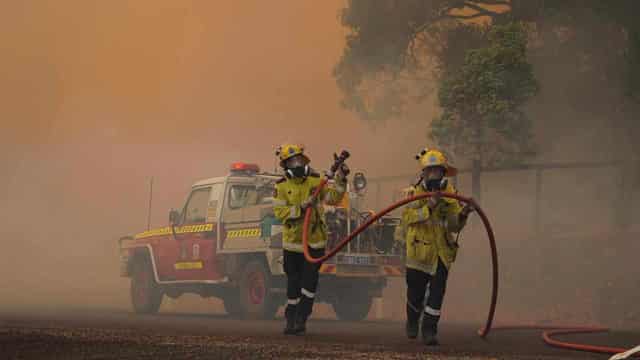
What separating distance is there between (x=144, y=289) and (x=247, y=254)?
327 cm

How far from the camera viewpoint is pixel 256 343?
30.0 feet

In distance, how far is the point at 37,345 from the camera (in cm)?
842

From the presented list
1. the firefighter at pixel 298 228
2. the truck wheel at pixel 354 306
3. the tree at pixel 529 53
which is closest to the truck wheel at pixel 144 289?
the truck wheel at pixel 354 306

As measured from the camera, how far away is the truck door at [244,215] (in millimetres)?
14703

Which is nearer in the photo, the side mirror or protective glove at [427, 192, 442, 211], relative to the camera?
protective glove at [427, 192, 442, 211]

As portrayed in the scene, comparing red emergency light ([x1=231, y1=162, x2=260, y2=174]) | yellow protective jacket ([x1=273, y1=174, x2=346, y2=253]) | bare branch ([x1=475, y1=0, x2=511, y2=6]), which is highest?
bare branch ([x1=475, y1=0, x2=511, y2=6])

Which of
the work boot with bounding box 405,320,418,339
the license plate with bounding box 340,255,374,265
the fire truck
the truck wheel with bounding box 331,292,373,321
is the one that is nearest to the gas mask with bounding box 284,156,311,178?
the work boot with bounding box 405,320,418,339

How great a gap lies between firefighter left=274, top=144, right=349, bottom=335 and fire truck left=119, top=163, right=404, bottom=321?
3.25 metres

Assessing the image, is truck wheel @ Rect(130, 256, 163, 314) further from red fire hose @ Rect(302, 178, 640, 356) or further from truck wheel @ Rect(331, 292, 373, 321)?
red fire hose @ Rect(302, 178, 640, 356)

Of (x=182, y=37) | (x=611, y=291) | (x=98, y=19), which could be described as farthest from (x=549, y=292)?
(x=98, y=19)

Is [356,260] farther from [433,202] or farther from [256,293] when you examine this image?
[433,202]

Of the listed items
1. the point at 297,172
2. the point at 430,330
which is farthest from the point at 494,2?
the point at 430,330

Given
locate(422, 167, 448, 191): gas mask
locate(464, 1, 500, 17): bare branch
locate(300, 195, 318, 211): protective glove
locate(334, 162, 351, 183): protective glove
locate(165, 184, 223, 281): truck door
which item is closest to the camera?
locate(422, 167, 448, 191): gas mask

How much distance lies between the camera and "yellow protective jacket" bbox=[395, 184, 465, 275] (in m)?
9.94
